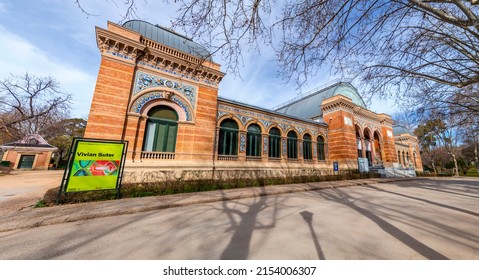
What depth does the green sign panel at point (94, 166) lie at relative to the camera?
5.62 metres

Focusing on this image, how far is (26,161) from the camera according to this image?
24.5 metres

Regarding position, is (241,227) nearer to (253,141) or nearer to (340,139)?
(253,141)

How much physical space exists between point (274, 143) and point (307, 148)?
449 centimetres

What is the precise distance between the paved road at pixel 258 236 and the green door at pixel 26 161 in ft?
110

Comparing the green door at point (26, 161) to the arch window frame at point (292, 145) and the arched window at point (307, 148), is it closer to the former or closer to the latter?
the arch window frame at point (292, 145)

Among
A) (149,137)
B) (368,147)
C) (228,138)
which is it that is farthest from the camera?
(368,147)

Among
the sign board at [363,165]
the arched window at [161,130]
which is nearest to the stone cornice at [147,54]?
the arched window at [161,130]

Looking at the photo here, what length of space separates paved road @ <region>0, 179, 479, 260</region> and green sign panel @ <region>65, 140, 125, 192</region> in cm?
237

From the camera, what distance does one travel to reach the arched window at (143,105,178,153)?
10273mm

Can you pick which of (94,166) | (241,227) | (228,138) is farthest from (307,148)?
(94,166)

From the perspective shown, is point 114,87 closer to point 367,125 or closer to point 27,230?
point 27,230

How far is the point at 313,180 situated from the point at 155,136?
11.6 m

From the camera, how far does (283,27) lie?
4.39 metres

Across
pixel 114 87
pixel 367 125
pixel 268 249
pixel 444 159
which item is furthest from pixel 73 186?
pixel 444 159
